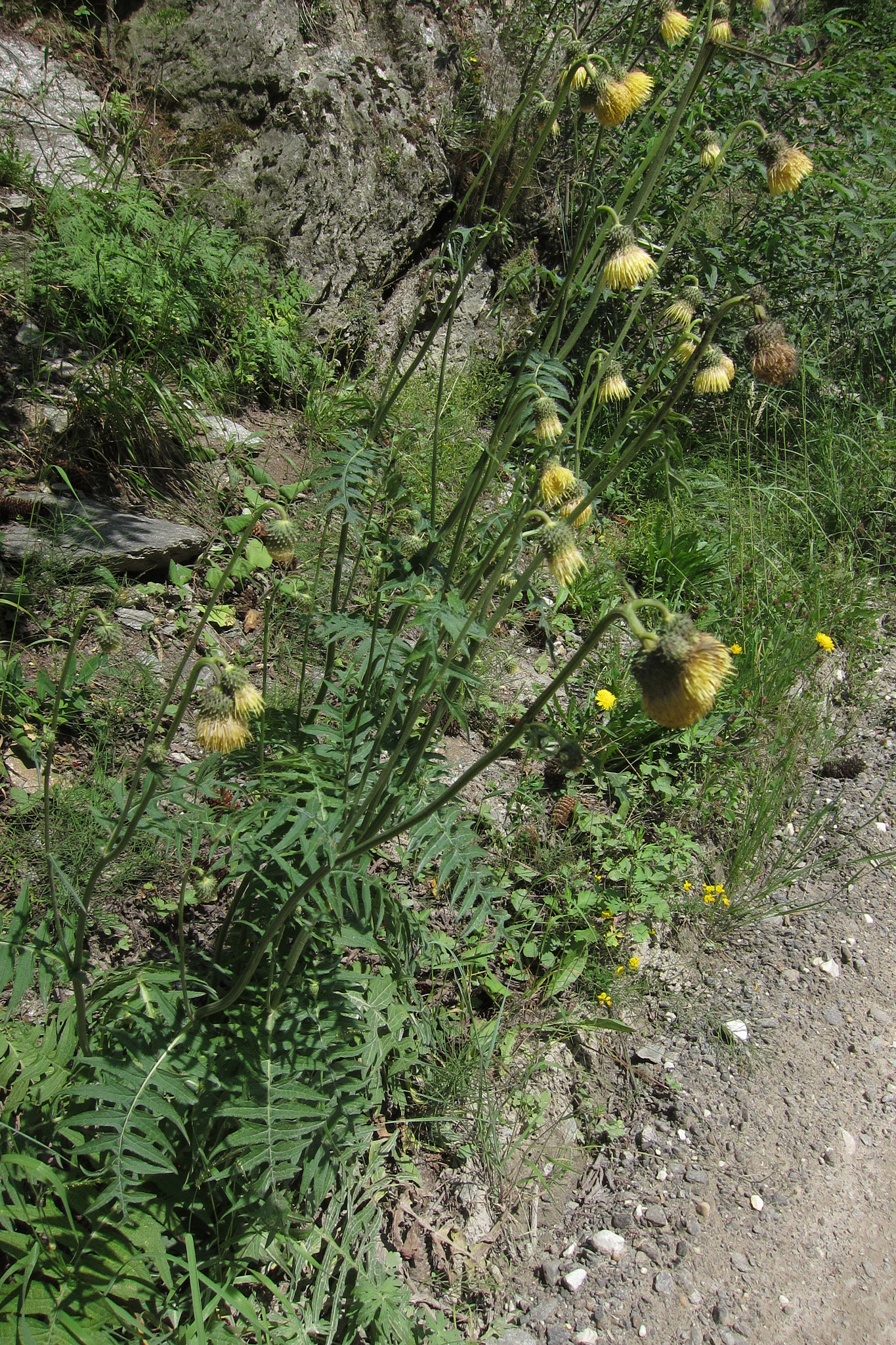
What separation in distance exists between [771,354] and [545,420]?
0.57 m

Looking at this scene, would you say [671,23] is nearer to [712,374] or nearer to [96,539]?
[712,374]

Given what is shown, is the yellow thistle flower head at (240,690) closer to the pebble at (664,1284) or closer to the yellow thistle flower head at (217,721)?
the yellow thistle flower head at (217,721)

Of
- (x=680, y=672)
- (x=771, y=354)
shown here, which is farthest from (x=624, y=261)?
(x=680, y=672)

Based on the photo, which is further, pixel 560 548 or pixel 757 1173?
pixel 757 1173

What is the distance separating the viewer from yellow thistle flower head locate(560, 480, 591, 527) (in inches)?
72.7

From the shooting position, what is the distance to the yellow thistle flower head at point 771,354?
1.95m

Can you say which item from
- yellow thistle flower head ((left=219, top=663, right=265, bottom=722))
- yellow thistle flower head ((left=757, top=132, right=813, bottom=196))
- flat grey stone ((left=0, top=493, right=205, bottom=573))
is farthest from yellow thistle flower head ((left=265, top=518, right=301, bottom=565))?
yellow thistle flower head ((left=757, top=132, right=813, bottom=196))

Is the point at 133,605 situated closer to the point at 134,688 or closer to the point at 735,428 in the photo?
the point at 134,688

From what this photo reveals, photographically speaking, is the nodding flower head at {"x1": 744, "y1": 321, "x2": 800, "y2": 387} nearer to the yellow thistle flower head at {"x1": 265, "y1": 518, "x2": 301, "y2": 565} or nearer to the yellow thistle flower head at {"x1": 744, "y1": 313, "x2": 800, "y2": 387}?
the yellow thistle flower head at {"x1": 744, "y1": 313, "x2": 800, "y2": 387}

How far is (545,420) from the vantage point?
183cm

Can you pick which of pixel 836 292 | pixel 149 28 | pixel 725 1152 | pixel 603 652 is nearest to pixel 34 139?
pixel 149 28

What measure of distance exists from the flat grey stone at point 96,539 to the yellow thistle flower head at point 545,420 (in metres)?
1.77

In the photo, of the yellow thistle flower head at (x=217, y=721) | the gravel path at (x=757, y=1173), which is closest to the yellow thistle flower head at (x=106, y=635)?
the yellow thistle flower head at (x=217, y=721)

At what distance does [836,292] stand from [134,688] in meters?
3.87
